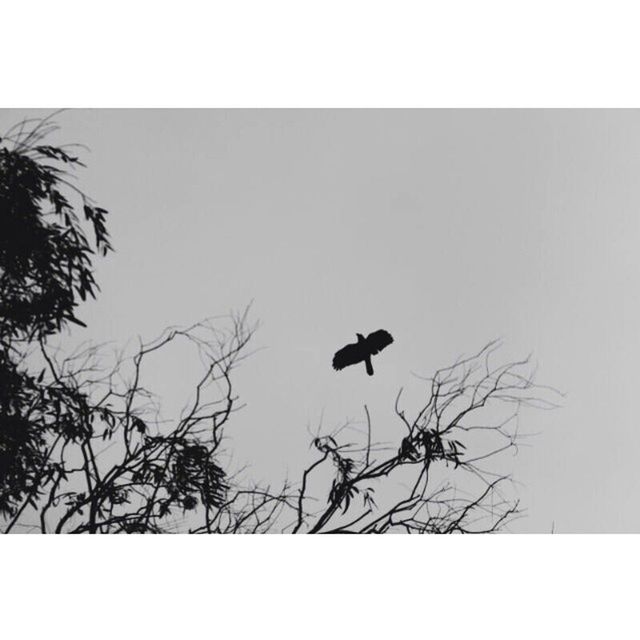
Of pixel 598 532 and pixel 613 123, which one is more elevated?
pixel 613 123

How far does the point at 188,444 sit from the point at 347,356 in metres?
0.51

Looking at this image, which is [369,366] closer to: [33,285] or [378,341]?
[378,341]

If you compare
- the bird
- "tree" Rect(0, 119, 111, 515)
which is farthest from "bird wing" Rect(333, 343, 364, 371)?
"tree" Rect(0, 119, 111, 515)

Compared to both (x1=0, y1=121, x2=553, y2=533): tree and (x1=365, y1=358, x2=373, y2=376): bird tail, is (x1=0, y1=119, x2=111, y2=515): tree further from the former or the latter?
(x1=365, y1=358, x2=373, y2=376): bird tail

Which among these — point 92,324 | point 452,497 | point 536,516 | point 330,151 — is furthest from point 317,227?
point 536,516

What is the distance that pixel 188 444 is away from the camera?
8.18ft

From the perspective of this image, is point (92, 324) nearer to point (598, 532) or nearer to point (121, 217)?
point (121, 217)

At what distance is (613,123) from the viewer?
2.60m

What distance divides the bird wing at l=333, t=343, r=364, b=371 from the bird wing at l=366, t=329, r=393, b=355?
0.03 m

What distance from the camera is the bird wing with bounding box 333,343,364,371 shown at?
2.49 meters

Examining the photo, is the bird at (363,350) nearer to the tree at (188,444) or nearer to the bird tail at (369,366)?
the bird tail at (369,366)

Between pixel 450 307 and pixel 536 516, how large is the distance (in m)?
0.63
